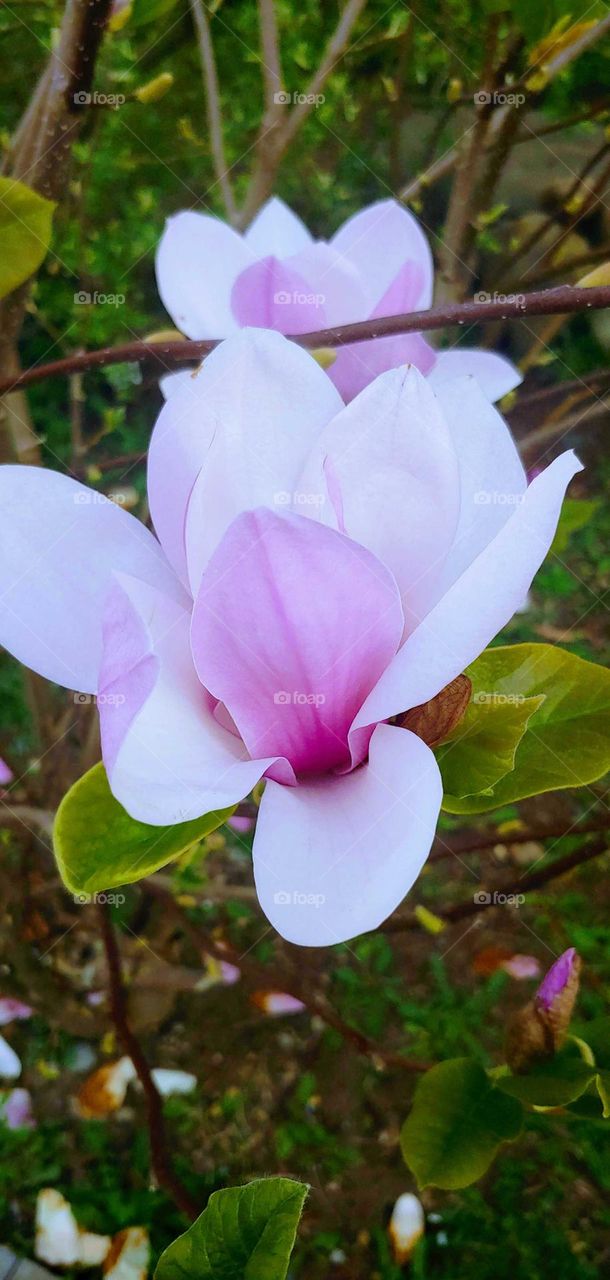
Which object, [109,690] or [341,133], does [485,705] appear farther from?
[341,133]

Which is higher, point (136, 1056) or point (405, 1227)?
point (136, 1056)

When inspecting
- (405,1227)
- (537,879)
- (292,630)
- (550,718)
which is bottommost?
(405,1227)

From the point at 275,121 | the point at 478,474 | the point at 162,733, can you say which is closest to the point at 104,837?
the point at 162,733

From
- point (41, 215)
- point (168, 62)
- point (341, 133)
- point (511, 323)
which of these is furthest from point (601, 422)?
point (41, 215)

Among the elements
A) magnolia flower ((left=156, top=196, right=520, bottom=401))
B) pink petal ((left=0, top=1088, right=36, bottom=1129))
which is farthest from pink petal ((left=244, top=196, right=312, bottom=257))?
pink petal ((left=0, top=1088, right=36, bottom=1129))

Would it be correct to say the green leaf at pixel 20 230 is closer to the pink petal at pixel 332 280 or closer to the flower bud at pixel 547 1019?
the pink petal at pixel 332 280

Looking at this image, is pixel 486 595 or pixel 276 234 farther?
pixel 276 234

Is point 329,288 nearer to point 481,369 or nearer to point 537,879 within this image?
point 481,369
